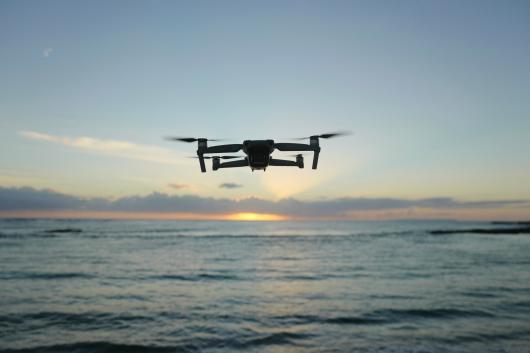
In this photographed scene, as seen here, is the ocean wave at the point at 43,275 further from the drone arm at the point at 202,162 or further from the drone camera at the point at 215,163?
the drone arm at the point at 202,162

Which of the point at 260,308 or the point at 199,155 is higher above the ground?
the point at 199,155

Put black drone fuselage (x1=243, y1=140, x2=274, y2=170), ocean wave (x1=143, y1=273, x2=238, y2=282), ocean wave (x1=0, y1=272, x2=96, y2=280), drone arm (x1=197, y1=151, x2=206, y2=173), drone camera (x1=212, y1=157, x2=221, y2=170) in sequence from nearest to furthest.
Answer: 1. black drone fuselage (x1=243, y1=140, x2=274, y2=170)
2. drone arm (x1=197, y1=151, x2=206, y2=173)
3. drone camera (x1=212, y1=157, x2=221, y2=170)
4. ocean wave (x1=0, y1=272, x2=96, y2=280)
5. ocean wave (x1=143, y1=273, x2=238, y2=282)

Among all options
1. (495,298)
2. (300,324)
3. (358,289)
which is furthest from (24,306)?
(495,298)

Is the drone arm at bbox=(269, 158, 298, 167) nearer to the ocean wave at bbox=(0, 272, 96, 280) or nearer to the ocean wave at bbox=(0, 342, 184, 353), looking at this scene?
the ocean wave at bbox=(0, 342, 184, 353)

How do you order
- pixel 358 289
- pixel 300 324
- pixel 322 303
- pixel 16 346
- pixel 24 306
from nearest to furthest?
pixel 16 346 < pixel 300 324 < pixel 24 306 < pixel 322 303 < pixel 358 289

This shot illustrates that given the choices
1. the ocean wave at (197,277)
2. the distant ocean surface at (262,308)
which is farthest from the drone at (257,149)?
the ocean wave at (197,277)

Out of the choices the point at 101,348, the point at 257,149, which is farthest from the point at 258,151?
the point at 101,348

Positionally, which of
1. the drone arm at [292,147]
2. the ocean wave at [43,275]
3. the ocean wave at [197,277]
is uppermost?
the drone arm at [292,147]

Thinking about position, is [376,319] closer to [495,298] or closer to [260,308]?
[260,308]

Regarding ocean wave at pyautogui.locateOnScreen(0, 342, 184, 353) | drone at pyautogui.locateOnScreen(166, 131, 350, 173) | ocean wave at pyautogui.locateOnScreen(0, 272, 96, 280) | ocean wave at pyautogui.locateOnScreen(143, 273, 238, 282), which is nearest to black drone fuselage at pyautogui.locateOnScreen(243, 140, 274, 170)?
drone at pyautogui.locateOnScreen(166, 131, 350, 173)

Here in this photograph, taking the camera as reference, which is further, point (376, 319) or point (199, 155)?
point (376, 319)

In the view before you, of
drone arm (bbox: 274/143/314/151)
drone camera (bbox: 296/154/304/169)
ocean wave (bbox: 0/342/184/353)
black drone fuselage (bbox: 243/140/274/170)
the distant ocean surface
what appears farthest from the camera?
the distant ocean surface
